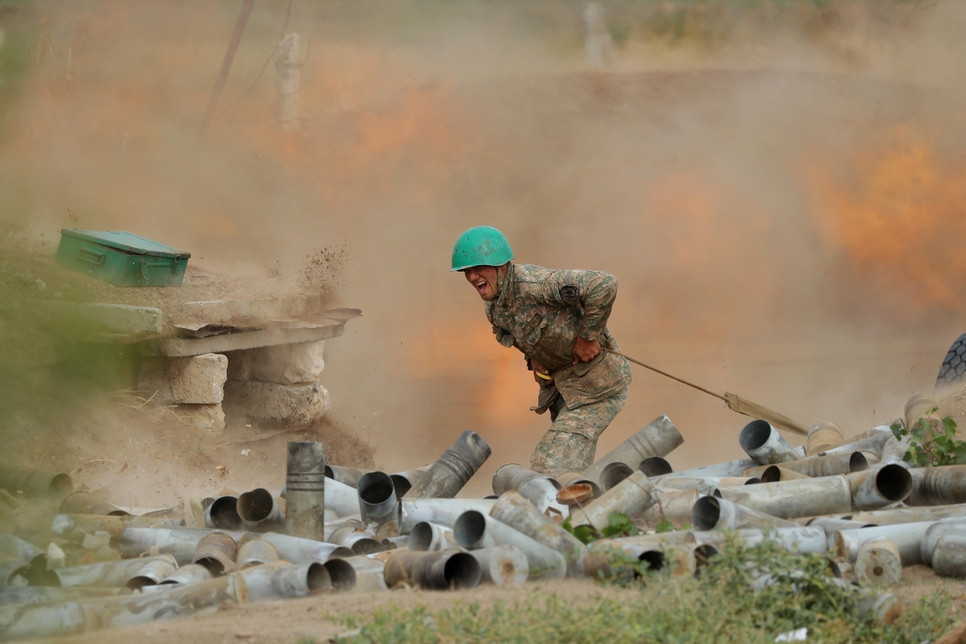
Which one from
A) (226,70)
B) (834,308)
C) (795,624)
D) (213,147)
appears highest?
(226,70)

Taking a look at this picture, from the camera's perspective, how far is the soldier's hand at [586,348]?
7195mm

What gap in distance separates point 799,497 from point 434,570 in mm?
2215

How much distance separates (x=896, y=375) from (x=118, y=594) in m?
11.8

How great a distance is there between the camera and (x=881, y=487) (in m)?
5.53

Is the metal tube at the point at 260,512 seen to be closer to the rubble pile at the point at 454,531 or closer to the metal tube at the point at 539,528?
the rubble pile at the point at 454,531

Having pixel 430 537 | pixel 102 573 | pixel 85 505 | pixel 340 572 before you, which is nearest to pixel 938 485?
pixel 430 537

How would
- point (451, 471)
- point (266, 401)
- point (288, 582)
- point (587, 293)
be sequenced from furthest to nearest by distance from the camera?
point (266, 401)
point (587, 293)
point (451, 471)
point (288, 582)

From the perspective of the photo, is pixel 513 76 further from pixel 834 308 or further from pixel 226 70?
pixel 834 308

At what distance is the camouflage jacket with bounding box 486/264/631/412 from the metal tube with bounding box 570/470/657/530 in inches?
65.3

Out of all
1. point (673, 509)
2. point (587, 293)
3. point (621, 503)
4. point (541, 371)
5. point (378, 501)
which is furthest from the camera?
point (541, 371)

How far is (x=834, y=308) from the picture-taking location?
48.9ft

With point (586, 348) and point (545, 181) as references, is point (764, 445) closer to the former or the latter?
point (586, 348)

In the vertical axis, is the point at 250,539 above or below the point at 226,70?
below

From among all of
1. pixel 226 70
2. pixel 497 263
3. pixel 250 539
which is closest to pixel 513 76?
pixel 226 70
